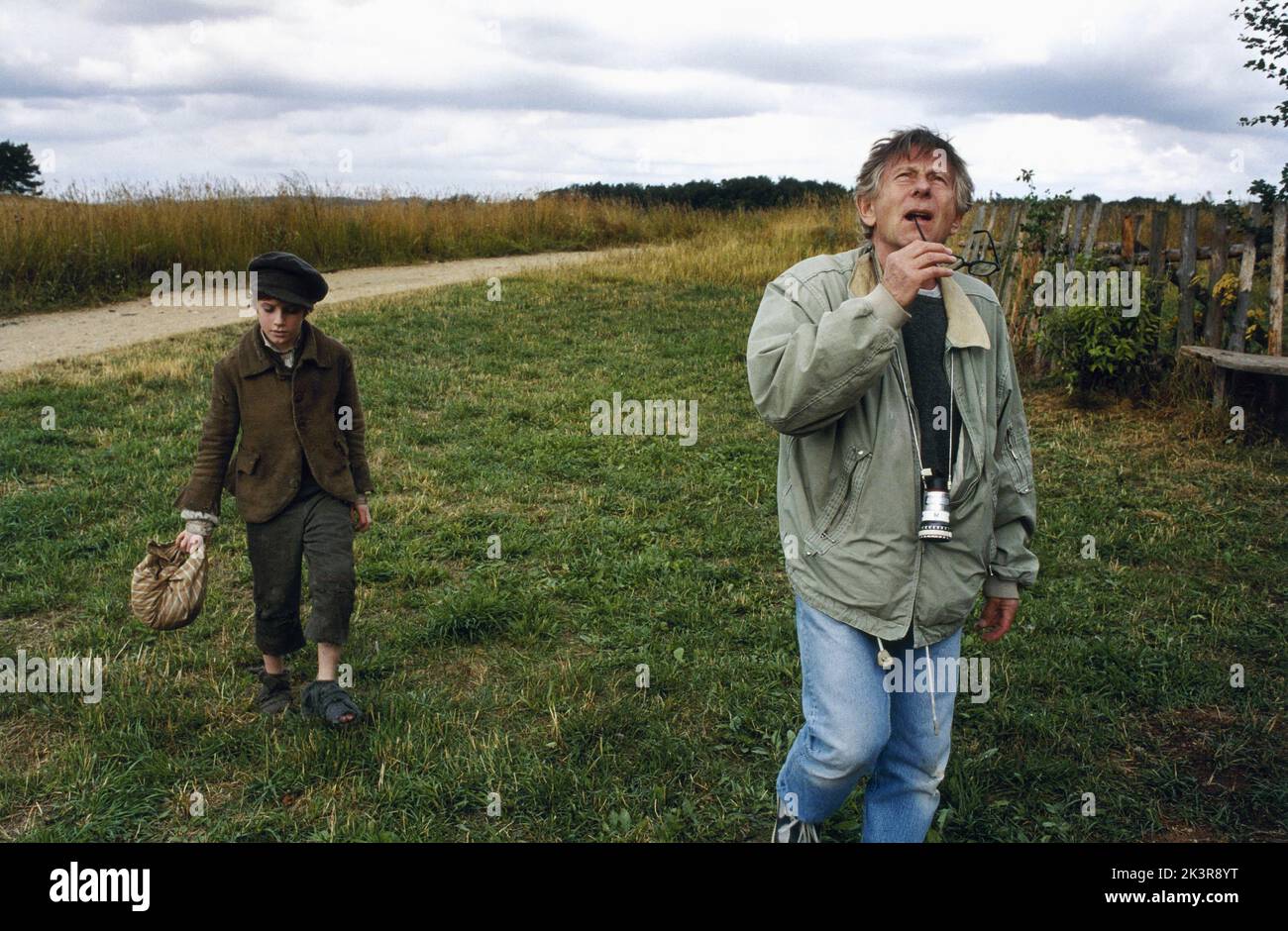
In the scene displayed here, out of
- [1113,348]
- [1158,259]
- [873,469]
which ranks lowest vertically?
[873,469]

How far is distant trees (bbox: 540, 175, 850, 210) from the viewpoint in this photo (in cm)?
2714

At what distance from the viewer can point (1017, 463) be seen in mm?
2914

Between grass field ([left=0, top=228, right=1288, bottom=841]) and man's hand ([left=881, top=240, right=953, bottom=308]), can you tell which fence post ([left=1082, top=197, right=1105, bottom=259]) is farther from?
man's hand ([left=881, top=240, right=953, bottom=308])

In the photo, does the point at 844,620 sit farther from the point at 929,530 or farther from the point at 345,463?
the point at 345,463

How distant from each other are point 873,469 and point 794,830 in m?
1.11

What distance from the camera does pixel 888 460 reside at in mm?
2643

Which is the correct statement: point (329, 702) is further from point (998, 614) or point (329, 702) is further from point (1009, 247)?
point (1009, 247)

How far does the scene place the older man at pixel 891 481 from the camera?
2.63 meters

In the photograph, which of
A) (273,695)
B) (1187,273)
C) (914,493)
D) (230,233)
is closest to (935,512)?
(914,493)

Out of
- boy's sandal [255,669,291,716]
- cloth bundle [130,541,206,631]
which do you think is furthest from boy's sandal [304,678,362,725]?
cloth bundle [130,541,206,631]

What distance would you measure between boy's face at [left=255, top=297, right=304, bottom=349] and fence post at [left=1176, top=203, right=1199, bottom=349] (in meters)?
7.84

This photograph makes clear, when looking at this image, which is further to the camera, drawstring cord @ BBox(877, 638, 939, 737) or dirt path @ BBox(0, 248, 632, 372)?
dirt path @ BBox(0, 248, 632, 372)
